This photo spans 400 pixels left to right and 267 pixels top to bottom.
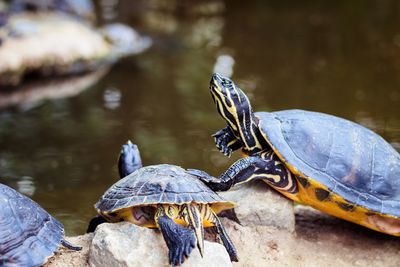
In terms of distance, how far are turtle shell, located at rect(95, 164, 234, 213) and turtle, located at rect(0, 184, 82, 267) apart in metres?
0.28

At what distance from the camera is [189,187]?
2914 millimetres

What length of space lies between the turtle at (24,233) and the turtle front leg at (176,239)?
50cm

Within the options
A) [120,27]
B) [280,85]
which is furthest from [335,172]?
[120,27]

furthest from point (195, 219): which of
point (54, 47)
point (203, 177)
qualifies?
point (54, 47)

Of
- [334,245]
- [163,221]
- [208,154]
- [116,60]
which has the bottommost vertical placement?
[116,60]

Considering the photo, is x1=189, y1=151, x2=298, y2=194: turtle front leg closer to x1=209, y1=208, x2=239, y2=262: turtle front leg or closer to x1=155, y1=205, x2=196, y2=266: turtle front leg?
x1=209, y1=208, x2=239, y2=262: turtle front leg

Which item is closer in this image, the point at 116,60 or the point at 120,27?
the point at 116,60

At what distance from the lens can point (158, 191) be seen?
2.87 m

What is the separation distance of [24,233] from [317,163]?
1503 mm

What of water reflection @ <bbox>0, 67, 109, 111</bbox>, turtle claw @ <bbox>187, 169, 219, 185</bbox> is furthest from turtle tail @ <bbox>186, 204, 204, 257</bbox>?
water reflection @ <bbox>0, 67, 109, 111</bbox>

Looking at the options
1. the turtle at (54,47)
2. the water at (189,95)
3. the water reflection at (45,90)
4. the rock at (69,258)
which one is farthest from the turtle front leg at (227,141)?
the turtle at (54,47)

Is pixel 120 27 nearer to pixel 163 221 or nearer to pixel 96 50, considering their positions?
pixel 96 50

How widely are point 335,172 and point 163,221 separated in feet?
3.23

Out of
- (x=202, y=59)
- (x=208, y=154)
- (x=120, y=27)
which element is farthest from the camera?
(x=120, y=27)
